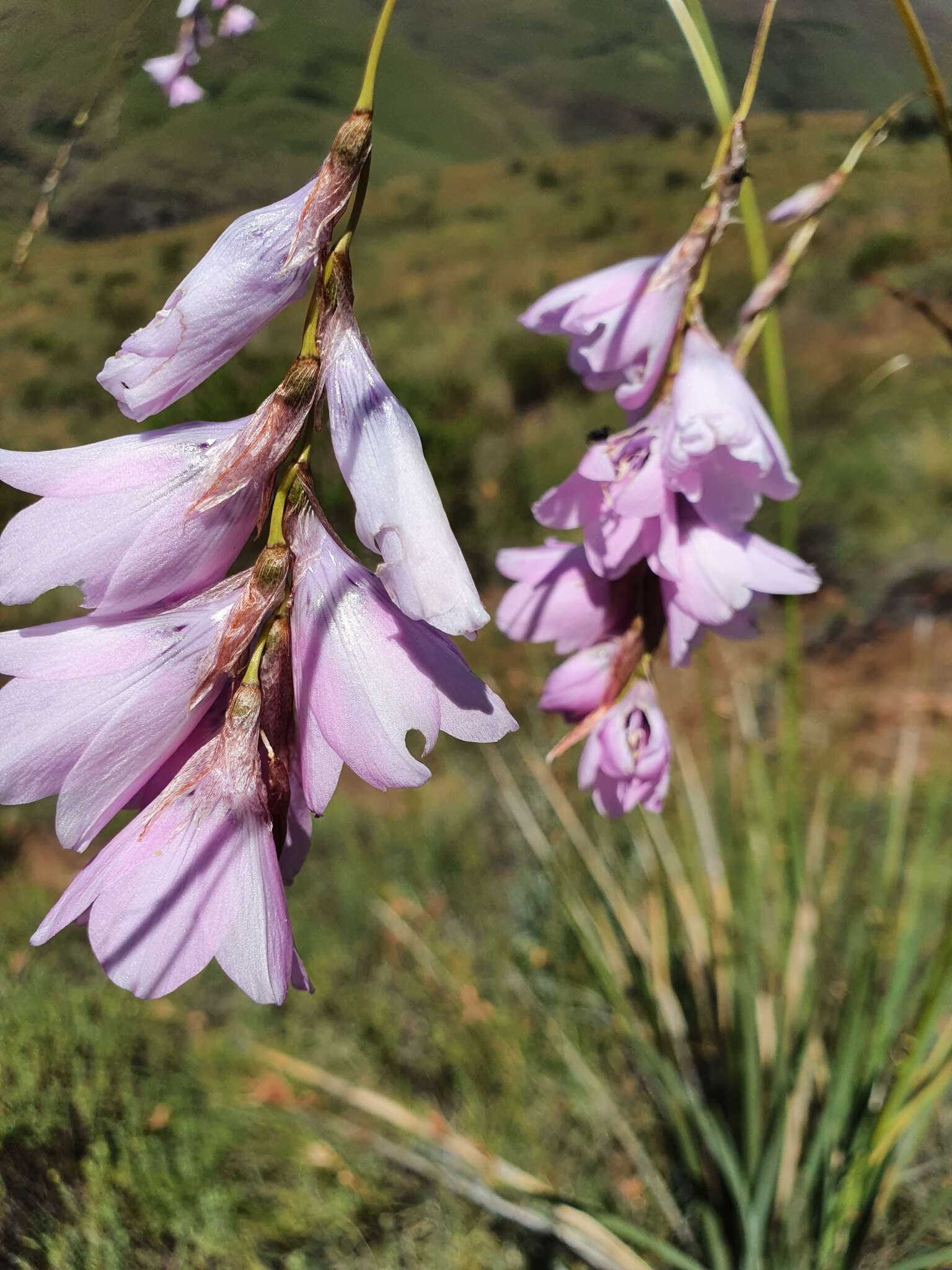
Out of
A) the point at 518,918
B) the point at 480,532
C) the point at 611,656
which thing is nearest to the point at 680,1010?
the point at 518,918

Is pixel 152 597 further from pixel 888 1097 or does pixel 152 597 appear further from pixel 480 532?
pixel 480 532

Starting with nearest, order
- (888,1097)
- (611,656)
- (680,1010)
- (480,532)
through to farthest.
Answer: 1. (611,656)
2. (888,1097)
3. (680,1010)
4. (480,532)

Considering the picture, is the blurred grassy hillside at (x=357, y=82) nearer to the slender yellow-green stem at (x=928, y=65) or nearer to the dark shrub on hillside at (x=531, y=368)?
the slender yellow-green stem at (x=928, y=65)

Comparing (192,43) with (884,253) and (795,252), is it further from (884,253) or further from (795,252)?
(884,253)

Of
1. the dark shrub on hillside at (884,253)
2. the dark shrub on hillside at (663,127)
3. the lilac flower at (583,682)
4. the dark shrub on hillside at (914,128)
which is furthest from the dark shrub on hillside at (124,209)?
the dark shrub on hillside at (884,253)

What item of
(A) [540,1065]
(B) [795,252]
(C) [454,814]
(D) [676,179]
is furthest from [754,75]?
(D) [676,179]

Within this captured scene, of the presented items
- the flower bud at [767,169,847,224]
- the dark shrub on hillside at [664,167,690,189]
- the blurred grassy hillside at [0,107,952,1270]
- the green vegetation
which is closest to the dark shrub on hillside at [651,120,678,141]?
the blurred grassy hillside at [0,107,952,1270]
